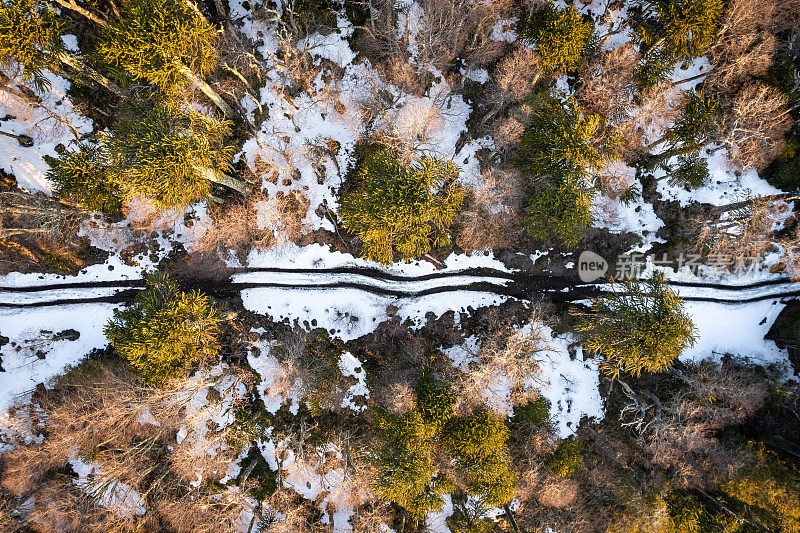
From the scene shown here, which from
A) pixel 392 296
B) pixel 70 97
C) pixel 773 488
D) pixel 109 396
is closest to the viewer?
pixel 773 488

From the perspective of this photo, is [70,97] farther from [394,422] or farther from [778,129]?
[778,129]

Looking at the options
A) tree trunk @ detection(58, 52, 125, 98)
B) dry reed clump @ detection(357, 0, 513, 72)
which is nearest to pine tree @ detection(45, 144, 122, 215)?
tree trunk @ detection(58, 52, 125, 98)

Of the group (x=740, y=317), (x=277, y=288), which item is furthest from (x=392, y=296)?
(x=740, y=317)

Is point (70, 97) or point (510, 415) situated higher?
point (70, 97)

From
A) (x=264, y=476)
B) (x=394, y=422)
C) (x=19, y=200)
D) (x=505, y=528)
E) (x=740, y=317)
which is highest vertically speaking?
(x=19, y=200)

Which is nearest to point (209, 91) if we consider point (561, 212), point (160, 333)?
point (160, 333)

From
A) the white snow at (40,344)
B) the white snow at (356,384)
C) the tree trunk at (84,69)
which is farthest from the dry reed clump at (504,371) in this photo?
the tree trunk at (84,69)
